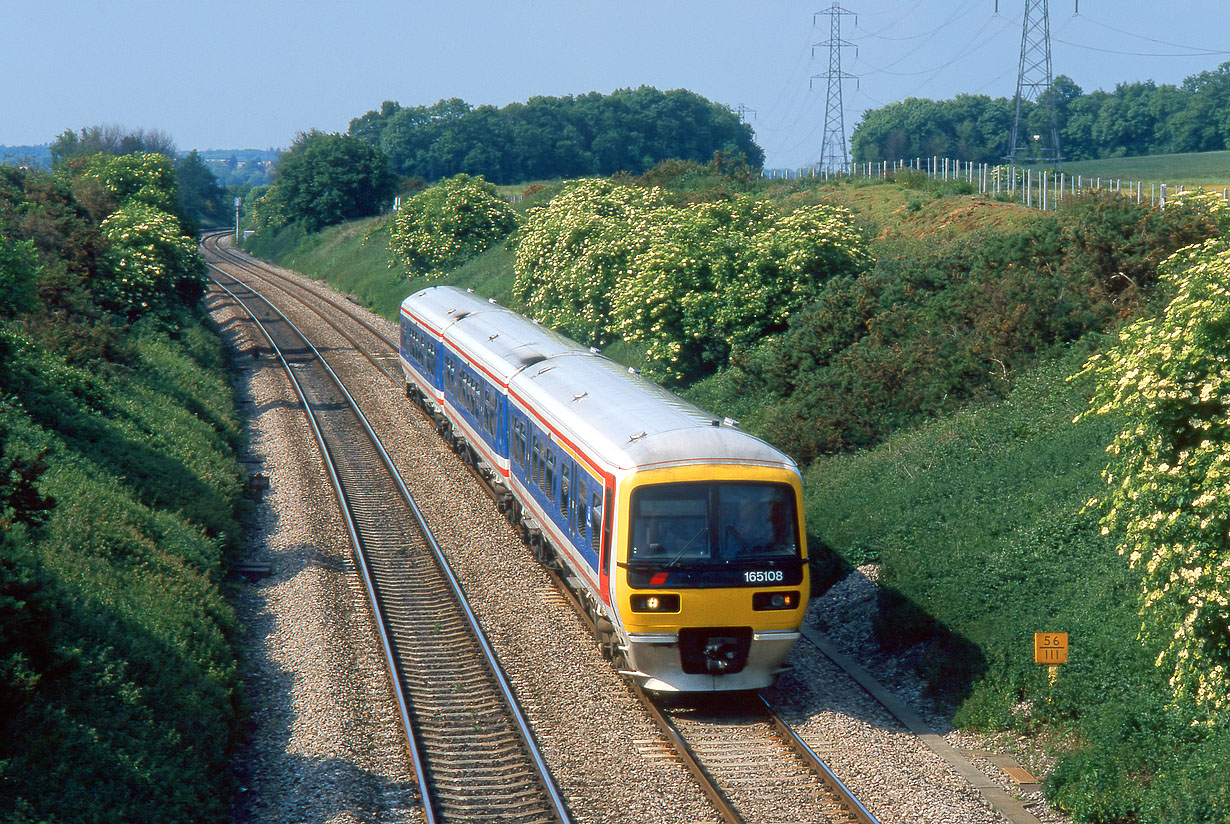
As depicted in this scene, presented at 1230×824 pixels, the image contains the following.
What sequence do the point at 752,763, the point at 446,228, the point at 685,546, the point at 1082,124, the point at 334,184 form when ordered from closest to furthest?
1. the point at 752,763
2. the point at 685,546
3. the point at 446,228
4. the point at 334,184
5. the point at 1082,124

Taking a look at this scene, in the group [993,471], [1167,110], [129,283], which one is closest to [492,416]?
[993,471]

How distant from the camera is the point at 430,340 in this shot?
27109mm

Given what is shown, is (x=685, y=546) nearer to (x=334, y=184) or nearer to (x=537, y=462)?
(x=537, y=462)

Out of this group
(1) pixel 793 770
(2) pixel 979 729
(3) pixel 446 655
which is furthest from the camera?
(3) pixel 446 655

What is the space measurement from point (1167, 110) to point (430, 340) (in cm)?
7145

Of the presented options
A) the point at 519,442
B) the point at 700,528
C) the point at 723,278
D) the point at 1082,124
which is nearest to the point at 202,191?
the point at 1082,124

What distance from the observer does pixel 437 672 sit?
13.3 metres

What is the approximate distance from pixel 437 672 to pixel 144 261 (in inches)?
969

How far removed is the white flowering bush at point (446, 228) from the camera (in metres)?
51.6

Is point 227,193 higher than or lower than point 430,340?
higher

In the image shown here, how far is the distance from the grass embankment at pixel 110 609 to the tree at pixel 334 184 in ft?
178

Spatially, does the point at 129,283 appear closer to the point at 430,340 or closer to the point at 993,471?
the point at 430,340

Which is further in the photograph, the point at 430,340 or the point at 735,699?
the point at 430,340

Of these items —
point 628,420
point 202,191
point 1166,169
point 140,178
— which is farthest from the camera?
point 202,191
